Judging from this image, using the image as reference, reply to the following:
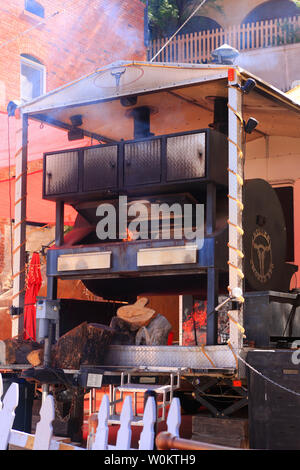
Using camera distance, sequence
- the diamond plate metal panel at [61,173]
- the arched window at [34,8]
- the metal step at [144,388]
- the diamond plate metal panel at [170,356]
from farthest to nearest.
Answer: the arched window at [34,8], the diamond plate metal panel at [61,173], the diamond plate metal panel at [170,356], the metal step at [144,388]

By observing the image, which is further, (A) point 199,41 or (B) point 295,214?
(A) point 199,41

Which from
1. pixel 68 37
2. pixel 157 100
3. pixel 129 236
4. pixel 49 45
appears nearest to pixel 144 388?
pixel 129 236

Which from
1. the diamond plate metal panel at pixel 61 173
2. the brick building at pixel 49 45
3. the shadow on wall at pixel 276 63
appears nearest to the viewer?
the diamond plate metal panel at pixel 61 173

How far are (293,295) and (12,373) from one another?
3.35 meters

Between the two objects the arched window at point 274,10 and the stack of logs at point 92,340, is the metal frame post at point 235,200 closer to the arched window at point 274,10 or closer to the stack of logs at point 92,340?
the stack of logs at point 92,340

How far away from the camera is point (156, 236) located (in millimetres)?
8250

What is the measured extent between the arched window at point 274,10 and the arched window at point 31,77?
9.31 m

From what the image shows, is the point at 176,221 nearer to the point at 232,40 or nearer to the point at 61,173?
the point at 61,173

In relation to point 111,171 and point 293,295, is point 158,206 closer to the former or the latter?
Result: point 111,171

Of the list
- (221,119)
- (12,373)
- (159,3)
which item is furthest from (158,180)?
(159,3)

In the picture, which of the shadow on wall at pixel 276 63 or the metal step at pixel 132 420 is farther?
the shadow on wall at pixel 276 63

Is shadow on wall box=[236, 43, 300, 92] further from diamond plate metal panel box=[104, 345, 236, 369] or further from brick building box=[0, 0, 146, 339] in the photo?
diamond plate metal panel box=[104, 345, 236, 369]

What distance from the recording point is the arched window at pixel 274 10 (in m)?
24.0

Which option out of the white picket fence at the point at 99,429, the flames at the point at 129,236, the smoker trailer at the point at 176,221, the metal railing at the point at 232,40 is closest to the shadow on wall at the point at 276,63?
the metal railing at the point at 232,40
